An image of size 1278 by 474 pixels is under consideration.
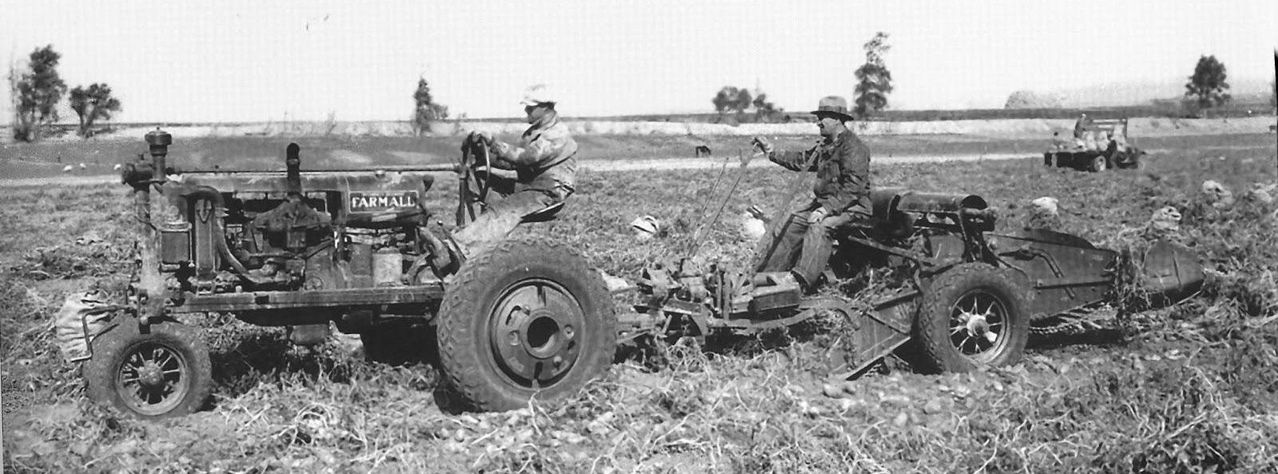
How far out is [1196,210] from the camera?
1432cm

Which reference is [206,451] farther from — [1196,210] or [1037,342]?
[1196,210]

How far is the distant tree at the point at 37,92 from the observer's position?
622 centimetres

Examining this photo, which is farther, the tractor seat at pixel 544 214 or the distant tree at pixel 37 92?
the tractor seat at pixel 544 214

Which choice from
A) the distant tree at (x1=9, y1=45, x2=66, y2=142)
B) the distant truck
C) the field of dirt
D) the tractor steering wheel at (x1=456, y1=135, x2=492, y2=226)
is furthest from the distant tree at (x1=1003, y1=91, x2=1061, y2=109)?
the distant tree at (x1=9, y1=45, x2=66, y2=142)

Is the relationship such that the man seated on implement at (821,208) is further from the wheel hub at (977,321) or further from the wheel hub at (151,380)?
the wheel hub at (151,380)

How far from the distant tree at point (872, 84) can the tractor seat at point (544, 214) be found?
15.6m

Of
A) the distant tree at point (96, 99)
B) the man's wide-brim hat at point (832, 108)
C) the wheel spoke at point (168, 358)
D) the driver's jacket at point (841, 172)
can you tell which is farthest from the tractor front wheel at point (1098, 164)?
the wheel spoke at point (168, 358)

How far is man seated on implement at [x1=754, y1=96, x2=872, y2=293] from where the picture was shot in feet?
27.3

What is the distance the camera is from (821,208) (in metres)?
8.62

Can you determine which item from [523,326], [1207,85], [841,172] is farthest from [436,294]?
[1207,85]

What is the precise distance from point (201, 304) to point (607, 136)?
36367mm

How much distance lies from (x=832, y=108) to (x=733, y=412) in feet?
10.1

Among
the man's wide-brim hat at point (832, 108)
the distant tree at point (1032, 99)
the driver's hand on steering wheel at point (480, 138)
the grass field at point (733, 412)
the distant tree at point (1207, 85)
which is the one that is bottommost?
the grass field at point (733, 412)

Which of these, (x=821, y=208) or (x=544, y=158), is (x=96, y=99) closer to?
(x=544, y=158)
